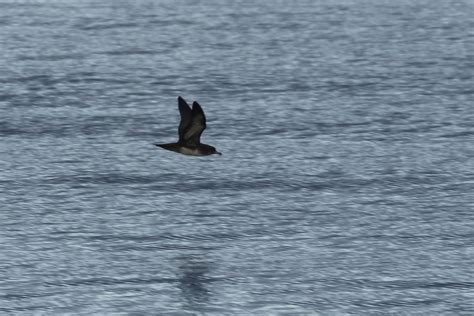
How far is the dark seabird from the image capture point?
17.4m

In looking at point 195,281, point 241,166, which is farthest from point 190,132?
point 241,166

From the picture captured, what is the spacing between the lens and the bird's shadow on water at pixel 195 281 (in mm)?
15464

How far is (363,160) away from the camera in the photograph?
876 inches

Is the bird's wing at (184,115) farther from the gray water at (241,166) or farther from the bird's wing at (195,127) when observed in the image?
the gray water at (241,166)

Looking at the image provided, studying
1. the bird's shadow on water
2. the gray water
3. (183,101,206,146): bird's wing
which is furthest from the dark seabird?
the bird's shadow on water

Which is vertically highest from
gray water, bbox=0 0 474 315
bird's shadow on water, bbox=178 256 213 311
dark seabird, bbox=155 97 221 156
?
dark seabird, bbox=155 97 221 156

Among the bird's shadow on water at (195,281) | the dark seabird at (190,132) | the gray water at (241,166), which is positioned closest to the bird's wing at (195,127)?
the dark seabird at (190,132)

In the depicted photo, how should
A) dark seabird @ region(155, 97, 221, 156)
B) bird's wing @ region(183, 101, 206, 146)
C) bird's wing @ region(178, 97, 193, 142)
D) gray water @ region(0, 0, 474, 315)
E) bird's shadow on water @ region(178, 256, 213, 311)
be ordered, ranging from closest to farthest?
bird's shadow on water @ region(178, 256, 213, 311)
gray water @ region(0, 0, 474, 315)
bird's wing @ region(183, 101, 206, 146)
dark seabird @ region(155, 97, 221, 156)
bird's wing @ region(178, 97, 193, 142)

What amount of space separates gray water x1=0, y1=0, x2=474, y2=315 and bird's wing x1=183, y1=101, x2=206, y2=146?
55.6 inches

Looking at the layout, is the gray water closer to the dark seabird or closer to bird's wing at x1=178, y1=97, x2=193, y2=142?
the dark seabird

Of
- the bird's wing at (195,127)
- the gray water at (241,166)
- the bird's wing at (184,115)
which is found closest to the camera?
the gray water at (241,166)

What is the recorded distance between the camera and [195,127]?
17.5 m

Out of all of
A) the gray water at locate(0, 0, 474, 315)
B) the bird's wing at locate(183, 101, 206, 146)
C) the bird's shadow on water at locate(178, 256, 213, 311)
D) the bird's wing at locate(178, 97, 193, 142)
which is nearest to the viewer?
the bird's shadow on water at locate(178, 256, 213, 311)

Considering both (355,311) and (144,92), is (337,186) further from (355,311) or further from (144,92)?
(144,92)
